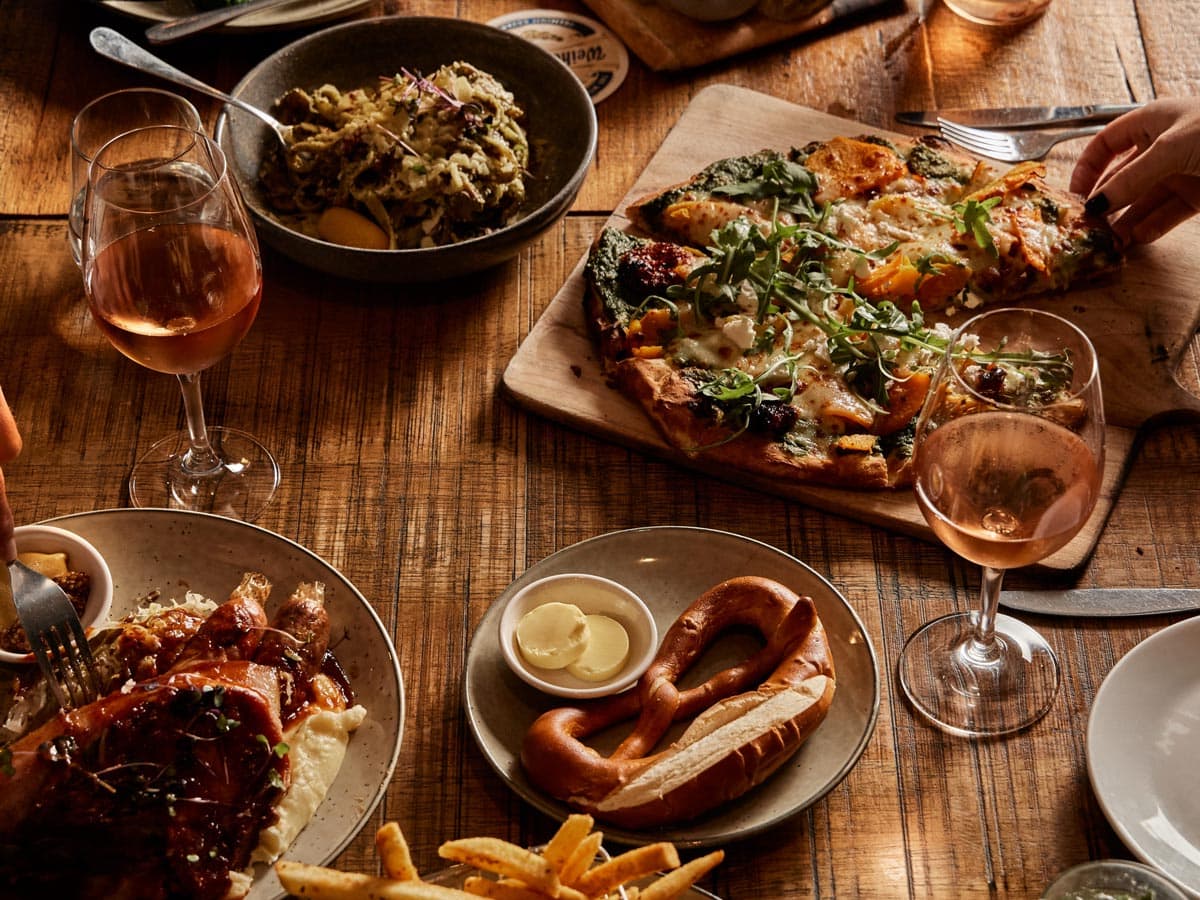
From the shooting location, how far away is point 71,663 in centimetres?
235

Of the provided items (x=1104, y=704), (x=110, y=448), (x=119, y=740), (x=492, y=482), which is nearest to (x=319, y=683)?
(x=119, y=740)

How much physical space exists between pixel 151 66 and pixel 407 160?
817mm

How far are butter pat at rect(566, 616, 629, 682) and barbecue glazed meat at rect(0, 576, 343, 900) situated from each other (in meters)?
0.59

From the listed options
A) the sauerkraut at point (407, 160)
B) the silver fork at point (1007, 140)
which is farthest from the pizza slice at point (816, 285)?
the sauerkraut at point (407, 160)

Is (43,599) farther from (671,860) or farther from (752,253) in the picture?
(752,253)

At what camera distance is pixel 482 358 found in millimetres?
3295

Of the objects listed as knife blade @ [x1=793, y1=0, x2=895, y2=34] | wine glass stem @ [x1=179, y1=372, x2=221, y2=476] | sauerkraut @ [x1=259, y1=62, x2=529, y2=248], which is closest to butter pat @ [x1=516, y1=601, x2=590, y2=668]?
wine glass stem @ [x1=179, y1=372, x2=221, y2=476]

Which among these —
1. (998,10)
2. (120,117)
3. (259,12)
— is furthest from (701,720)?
(998,10)

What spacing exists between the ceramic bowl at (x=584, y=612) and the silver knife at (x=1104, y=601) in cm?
84

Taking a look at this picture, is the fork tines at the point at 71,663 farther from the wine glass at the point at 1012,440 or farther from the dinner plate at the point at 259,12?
the dinner plate at the point at 259,12

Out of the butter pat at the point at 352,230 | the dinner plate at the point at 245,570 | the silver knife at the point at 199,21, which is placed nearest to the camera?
the dinner plate at the point at 245,570

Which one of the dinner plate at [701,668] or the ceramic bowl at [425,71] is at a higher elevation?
the ceramic bowl at [425,71]

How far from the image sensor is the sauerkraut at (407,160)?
332cm

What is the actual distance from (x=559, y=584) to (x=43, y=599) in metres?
0.99
